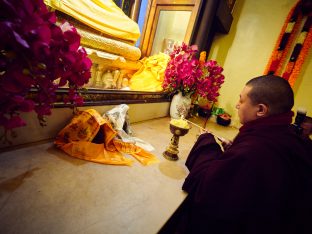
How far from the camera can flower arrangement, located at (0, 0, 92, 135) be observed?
37 cm

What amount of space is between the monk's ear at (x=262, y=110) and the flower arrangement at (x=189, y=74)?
88 cm

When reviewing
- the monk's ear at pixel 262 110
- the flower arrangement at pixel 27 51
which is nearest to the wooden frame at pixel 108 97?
the flower arrangement at pixel 27 51

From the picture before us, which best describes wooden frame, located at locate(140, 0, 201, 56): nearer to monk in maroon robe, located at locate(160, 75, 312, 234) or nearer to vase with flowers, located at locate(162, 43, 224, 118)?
vase with flowers, located at locate(162, 43, 224, 118)

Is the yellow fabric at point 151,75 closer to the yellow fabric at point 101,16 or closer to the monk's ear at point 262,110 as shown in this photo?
the yellow fabric at point 101,16

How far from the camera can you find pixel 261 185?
2.10ft

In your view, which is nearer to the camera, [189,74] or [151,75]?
[189,74]

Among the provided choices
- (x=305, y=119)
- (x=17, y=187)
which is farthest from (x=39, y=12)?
(x=305, y=119)

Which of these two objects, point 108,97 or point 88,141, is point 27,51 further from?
point 108,97

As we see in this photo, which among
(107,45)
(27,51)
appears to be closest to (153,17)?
(107,45)

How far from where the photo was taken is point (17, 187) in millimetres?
601

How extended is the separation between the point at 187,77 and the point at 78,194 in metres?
1.31

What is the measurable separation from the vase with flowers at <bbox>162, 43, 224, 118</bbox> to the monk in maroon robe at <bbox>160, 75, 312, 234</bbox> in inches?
33.6

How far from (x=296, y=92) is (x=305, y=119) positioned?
1.27 feet

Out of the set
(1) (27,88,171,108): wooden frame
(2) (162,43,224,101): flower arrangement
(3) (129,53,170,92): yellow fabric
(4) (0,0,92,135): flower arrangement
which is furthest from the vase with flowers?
(4) (0,0,92,135): flower arrangement
